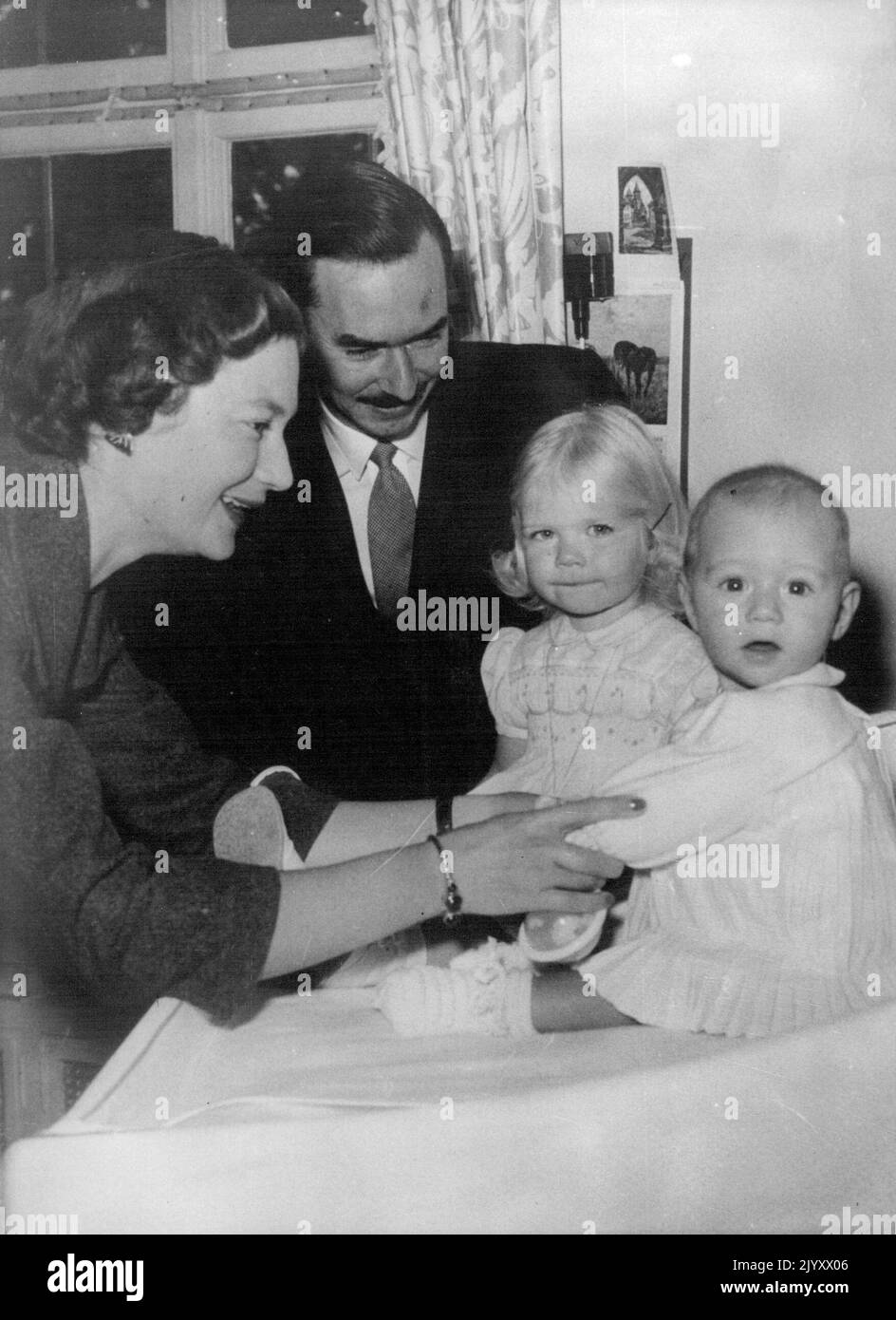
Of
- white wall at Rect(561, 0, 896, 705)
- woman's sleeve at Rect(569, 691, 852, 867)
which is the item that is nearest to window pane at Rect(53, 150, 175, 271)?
white wall at Rect(561, 0, 896, 705)

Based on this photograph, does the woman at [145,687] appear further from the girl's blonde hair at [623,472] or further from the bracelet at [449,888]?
the girl's blonde hair at [623,472]

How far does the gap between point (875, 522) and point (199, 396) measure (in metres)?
0.88

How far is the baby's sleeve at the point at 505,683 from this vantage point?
1540mm

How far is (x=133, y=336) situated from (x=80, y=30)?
1.41ft

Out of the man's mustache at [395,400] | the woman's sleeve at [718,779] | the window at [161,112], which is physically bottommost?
the woman's sleeve at [718,779]

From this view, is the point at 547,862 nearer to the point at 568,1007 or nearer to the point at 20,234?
the point at 568,1007

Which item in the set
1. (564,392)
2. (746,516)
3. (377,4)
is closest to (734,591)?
(746,516)

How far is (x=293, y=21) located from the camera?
152cm

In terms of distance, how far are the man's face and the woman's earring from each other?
0.26 m

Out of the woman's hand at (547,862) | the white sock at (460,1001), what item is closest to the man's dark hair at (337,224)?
the woman's hand at (547,862)

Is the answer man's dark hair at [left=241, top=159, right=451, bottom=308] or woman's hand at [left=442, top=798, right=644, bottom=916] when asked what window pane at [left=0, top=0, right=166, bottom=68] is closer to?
man's dark hair at [left=241, top=159, right=451, bottom=308]

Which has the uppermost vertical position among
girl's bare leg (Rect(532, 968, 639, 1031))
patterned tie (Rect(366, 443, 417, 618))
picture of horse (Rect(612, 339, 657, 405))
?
picture of horse (Rect(612, 339, 657, 405))

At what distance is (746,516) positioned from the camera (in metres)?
1.45

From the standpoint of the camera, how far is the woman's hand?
1459 mm
